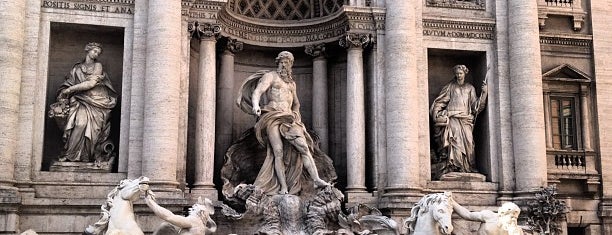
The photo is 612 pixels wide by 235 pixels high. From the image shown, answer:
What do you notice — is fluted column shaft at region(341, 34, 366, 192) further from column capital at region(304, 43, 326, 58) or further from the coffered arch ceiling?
column capital at region(304, 43, 326, 58)

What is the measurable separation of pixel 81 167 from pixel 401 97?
755cm

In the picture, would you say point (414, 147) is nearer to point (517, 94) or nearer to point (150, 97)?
point (517, 94)

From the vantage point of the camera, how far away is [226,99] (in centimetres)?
2002

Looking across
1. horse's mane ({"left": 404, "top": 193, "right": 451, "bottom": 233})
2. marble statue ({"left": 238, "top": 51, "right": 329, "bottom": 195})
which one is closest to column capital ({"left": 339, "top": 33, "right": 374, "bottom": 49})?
marble statue ({"left": 238, "top": 51, "right": 329, "bottom": 195})

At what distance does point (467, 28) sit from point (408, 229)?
6685mm

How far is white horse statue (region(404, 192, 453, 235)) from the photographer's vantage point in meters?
15.0

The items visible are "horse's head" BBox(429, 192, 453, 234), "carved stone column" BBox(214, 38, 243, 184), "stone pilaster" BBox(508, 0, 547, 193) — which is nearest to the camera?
"horse's head" BBox(429, 192, 453, 234)

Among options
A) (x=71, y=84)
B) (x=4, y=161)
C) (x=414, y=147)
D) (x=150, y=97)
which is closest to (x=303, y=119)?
(x=414, y=147)

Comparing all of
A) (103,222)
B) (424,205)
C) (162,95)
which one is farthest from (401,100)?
(103,222)

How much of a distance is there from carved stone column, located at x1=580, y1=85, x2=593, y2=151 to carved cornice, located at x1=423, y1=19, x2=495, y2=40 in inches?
129

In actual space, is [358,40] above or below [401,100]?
above

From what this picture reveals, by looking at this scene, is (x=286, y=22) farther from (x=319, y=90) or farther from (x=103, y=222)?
(x=103, y=222)

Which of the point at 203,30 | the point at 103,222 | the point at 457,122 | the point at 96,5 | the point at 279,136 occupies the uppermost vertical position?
the point at 96,5

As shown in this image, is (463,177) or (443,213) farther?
(463,177)
